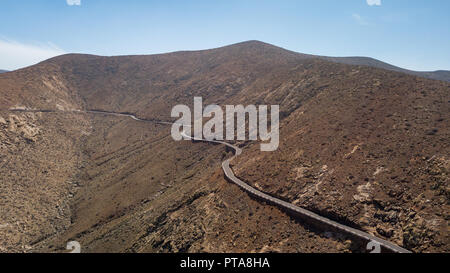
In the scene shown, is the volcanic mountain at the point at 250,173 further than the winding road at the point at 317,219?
Yes

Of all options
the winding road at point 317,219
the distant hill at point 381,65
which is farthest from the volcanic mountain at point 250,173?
the distant hill at point 381,65

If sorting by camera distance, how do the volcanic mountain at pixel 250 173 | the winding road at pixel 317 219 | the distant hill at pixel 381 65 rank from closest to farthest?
the winding road at pixel 317 219 → the volcanic mountain at pixel 250 173 → the distant hill at pixel 381 65

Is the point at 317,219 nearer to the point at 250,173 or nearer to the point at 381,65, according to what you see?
the point at 250,173

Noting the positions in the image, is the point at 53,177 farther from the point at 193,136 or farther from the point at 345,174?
the point at 345,174

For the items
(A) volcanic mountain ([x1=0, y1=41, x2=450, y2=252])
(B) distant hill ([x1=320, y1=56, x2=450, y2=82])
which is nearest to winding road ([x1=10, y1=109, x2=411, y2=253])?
(A) volcanic mountain ([x1=0, y1=41, x2=450, y2=252])

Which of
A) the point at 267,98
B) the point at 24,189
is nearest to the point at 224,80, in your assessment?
the point at 267,98

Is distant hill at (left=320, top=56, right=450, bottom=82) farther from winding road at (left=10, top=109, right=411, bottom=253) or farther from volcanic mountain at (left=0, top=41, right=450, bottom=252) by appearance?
winding road at (left=10, top=109, right=411, bottom=253)

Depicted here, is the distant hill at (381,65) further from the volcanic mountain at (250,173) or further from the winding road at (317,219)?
the winding road at (317,219)

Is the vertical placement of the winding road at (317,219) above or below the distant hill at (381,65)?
below

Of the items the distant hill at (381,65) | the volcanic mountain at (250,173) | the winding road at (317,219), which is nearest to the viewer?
the winding road at (317,219)

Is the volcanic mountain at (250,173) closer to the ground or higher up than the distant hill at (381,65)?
closer to the ground
